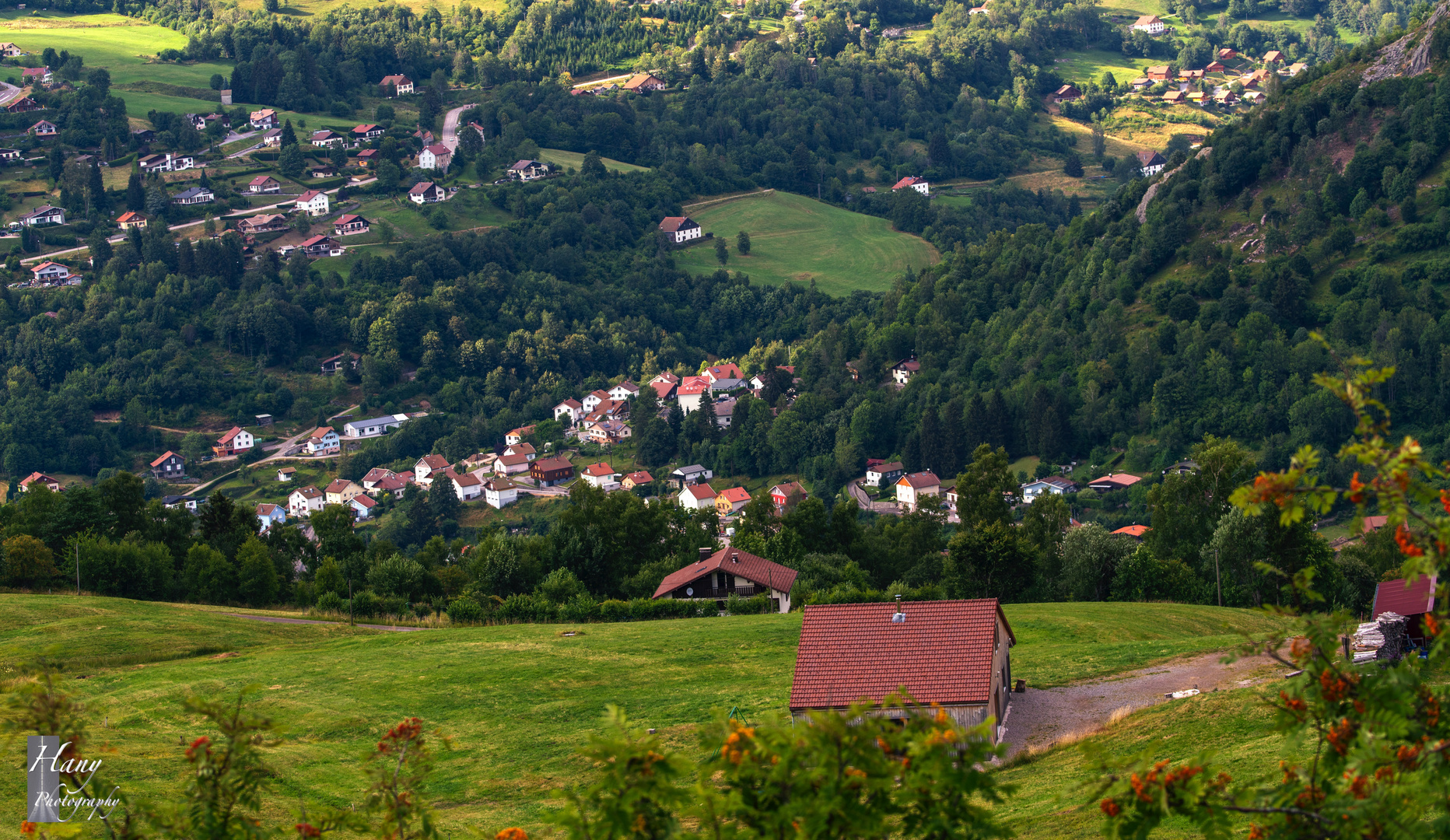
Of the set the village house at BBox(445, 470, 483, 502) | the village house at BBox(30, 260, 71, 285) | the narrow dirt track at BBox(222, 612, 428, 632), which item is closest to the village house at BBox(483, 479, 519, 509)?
the village house at BBox(445, 470, 483, 502)

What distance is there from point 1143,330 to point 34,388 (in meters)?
102

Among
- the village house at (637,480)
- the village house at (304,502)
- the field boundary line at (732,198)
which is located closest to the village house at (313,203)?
the field boundary line at (732,198)

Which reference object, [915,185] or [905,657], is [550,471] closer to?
[905,657]

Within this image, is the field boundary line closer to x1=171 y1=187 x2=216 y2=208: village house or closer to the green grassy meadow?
the green grassy meadow

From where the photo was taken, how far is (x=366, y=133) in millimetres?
171875

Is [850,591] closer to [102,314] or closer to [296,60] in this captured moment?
[102,314]

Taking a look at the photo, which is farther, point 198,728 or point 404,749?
point 198,728

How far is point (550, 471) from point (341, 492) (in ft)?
62.4

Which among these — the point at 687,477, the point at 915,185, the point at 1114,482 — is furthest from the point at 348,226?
the point at 1114,482

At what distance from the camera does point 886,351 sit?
409 feet

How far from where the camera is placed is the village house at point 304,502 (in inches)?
4114

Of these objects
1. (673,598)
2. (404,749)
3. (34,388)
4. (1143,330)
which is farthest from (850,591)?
(34,388)

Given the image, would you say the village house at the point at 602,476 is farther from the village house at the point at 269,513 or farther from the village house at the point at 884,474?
the village house at the point at 269,513

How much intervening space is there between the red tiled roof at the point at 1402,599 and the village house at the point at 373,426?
10719cm
